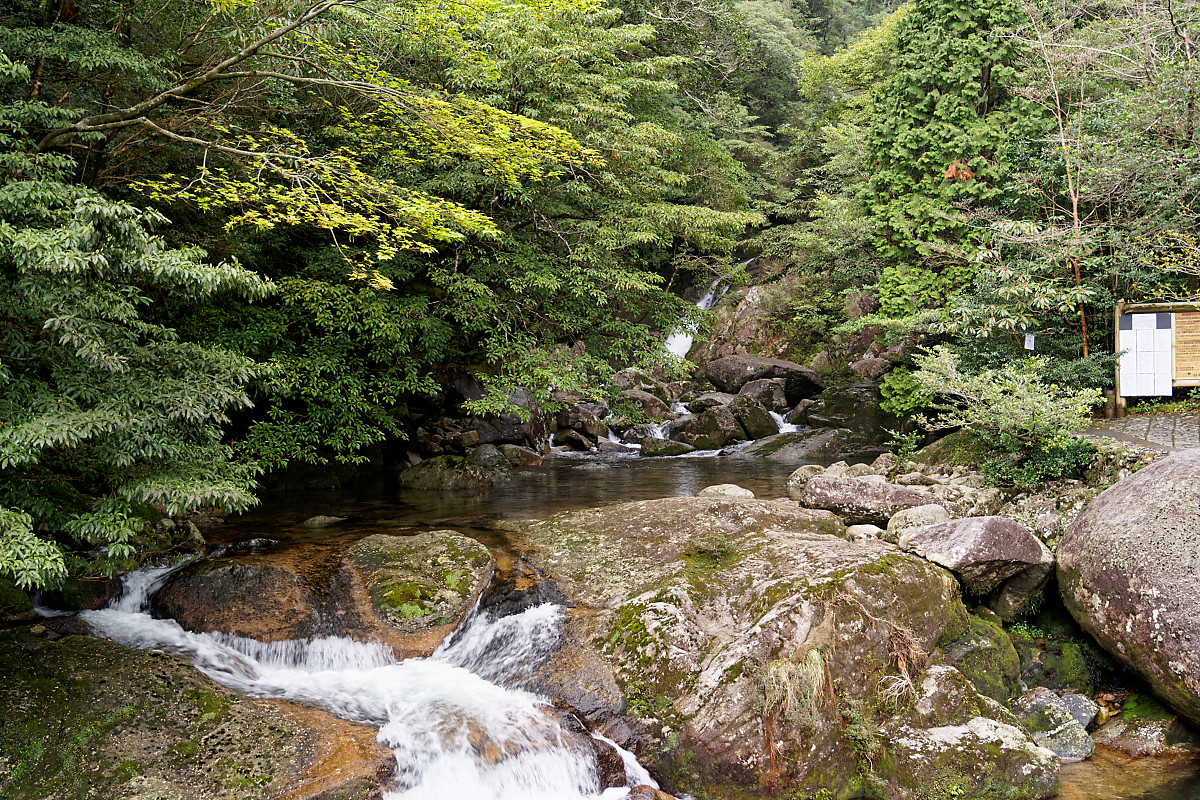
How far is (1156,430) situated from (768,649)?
9176 mm

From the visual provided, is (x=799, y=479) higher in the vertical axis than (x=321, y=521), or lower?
lower

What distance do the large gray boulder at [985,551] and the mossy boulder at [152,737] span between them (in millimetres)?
5767

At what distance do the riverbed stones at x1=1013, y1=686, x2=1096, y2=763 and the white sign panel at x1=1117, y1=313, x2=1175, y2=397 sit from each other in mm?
8144

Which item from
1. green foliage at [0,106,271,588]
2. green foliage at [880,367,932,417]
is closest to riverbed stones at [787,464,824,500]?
green foliage at [880,367,932,417]

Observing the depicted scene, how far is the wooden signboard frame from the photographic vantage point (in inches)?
463

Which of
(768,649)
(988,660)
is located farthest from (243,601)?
(988,660)

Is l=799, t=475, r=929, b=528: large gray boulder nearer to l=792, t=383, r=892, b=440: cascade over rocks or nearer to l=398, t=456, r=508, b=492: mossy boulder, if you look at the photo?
l=398, t=456, r=508, b=492: mossy boulder

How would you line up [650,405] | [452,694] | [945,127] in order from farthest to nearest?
[650,405]
[945,127]
[452,694]

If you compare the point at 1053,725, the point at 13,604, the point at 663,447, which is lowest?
the point at 1053,725

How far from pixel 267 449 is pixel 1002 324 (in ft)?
40.3

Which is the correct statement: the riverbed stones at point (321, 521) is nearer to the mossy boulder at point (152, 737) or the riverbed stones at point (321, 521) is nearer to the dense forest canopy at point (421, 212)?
the dense forest canopy at point (421, 212)

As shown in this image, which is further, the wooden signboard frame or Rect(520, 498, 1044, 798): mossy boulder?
the wooden signboard frame

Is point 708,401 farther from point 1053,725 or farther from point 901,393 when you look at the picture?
point 1053,725

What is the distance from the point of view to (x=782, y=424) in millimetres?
19203
